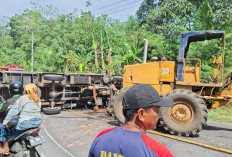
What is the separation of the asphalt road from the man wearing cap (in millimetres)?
2969

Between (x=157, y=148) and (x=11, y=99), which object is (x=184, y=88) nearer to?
(x=11, y=99)

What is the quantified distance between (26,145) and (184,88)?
4.78 m

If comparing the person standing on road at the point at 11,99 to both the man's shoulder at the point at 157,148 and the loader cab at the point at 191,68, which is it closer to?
the man's shoulder at the point at 157,148

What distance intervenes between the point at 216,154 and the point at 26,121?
3.97 metres

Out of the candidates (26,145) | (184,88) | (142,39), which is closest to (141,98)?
(26,145)

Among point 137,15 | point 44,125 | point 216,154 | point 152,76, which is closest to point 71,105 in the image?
point 44,125

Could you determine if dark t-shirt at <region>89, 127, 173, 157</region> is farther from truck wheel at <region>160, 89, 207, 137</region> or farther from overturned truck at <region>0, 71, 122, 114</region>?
overturned truck at <region>0, 71, 122, 114</region>

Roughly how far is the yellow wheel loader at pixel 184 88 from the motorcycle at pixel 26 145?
11.4ft

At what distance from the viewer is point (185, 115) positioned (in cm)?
538

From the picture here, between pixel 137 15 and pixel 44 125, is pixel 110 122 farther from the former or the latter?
pixel 137 15

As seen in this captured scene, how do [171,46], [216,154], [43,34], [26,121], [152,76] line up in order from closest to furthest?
1. [26,121]
2. [216,154]
3. [152,76]
4. [171,46]
5. [43,34]

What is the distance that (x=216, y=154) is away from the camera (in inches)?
162

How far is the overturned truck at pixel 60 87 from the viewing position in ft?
26.0

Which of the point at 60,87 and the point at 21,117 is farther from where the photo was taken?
the point at 60,87
